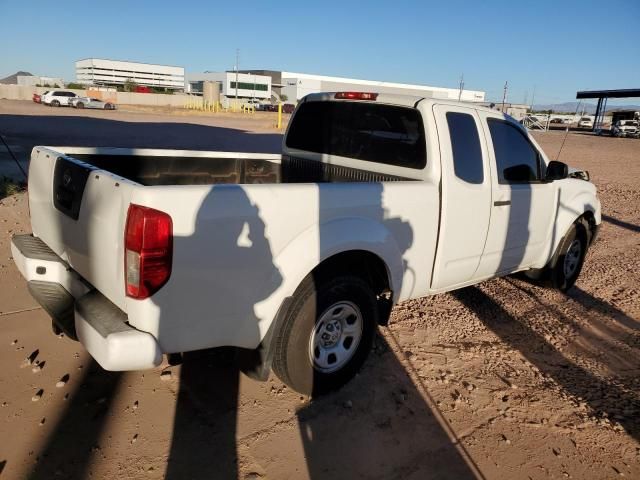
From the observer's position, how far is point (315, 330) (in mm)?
3018

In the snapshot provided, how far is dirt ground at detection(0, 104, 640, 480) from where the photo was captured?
264cm

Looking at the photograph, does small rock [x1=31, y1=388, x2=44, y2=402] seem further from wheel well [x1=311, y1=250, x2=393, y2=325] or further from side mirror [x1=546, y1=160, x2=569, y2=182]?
side mirror [x1=546, y1=160, x2=569, y2=182]

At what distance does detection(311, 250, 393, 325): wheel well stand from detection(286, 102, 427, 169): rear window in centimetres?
85

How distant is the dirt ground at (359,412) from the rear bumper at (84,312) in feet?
1.98

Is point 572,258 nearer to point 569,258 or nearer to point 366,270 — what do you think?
point 569,258

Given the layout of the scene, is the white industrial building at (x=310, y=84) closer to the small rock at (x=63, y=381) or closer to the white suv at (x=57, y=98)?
the white suv at (x=57, y=98)

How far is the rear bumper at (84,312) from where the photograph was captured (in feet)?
7.51

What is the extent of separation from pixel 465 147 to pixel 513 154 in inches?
28.8

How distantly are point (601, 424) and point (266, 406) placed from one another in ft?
7.13

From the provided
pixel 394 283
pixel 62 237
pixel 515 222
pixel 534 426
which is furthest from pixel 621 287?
pixel 62 237

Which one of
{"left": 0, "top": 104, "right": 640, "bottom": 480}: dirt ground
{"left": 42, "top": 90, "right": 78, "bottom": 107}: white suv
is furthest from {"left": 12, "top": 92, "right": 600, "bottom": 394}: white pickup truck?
{"left": 42, "top": 90, "right": 78, "bottom": 107}: white suv

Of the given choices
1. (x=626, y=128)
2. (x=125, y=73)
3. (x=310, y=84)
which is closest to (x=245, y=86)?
(x=310, y=84)

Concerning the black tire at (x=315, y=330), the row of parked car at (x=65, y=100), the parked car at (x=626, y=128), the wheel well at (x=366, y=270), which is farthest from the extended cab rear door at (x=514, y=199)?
the parked car at (x=626, y=128)

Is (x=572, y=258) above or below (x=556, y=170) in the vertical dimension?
below
